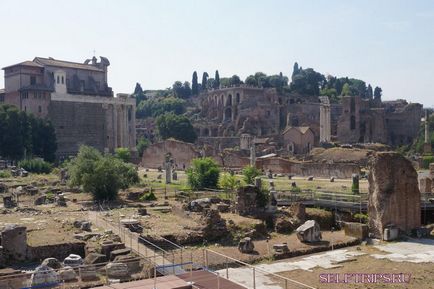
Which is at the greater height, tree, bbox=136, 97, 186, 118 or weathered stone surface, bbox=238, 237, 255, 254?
tree, bbox=136, 97, 186, 118

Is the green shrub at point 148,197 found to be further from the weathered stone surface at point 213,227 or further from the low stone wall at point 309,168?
the low stone wall at point 309,168

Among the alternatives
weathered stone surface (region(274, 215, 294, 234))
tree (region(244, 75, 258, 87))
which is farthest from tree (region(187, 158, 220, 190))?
tree (region(244, 75, 258, 87))

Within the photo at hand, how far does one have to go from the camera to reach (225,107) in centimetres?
10044

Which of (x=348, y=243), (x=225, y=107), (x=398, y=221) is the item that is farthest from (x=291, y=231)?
(x=225, y=107)

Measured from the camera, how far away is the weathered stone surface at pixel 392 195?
22.9 m

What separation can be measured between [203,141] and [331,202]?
5991 cm

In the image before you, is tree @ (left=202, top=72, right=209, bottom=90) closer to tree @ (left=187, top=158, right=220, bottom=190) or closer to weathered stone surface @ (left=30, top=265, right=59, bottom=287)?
tree @ (left=187, top=158, right=220, bottom=190)

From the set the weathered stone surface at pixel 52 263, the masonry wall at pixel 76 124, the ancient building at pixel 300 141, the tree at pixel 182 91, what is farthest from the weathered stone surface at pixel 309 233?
the tree at pixel 182 91

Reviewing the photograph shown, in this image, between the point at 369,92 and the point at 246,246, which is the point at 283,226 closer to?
the point at 246,246

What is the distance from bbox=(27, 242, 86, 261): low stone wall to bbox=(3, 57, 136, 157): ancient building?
52.2 meters

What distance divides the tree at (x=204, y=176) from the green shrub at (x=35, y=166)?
20.1 metres

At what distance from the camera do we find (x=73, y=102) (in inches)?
2805

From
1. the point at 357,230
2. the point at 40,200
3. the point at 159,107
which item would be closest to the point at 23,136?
the point at 40,200

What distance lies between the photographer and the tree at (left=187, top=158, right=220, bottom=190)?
38.1 metres
